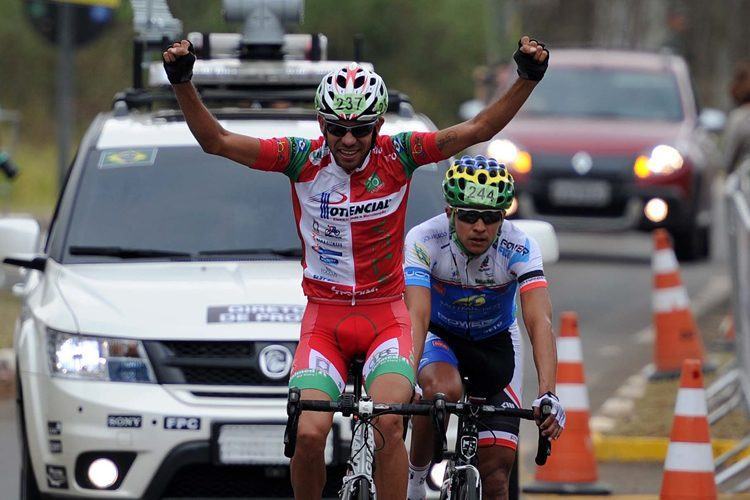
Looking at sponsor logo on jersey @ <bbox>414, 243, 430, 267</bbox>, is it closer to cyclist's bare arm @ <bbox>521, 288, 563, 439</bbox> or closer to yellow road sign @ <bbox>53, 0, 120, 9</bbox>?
cyclist's bare arm @ <bbox>521, 288, 563, 439</bbox>

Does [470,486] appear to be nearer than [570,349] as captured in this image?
Yes


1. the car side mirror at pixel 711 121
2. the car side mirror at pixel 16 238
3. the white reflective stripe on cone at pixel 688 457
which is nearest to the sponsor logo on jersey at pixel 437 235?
the white reflective stripe on cone at pixel 688 457

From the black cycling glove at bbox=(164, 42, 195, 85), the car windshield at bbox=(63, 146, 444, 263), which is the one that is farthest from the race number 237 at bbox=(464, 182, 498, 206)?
the car windshield at bbox=(63, 146, 444, 263)

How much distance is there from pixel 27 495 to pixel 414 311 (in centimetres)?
221

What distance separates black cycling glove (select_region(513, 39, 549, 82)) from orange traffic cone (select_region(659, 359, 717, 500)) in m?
2.47

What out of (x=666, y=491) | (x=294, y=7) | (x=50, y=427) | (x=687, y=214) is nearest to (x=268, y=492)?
(x=50, y=427)

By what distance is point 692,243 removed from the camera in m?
19.6

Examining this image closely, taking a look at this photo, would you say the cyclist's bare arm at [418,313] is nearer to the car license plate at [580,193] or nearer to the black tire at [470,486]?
the black tire at [470,486]

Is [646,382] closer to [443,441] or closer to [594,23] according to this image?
[443,441]

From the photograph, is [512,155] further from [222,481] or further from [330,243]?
[330,243]

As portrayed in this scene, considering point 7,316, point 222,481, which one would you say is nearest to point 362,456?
point 222,481

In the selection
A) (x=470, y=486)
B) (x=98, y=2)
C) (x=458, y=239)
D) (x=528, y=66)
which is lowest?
(x=98, y=2)

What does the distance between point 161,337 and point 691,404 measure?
8.03ft

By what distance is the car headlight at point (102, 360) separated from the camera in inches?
301
